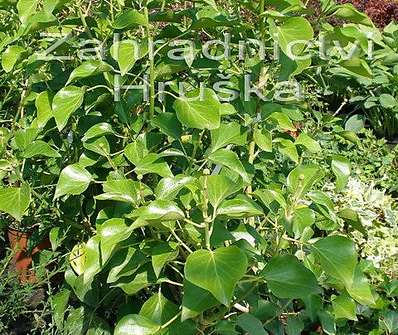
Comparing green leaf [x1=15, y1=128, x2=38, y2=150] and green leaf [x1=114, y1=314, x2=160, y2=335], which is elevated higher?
green leaf [x1=15, y1=128, x2=38, y2=150]

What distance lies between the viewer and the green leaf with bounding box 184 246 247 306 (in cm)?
133

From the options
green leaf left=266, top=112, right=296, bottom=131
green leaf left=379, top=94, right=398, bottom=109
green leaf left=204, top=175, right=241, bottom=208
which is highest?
green leaf left=204, top=175, right=241, bottom=208

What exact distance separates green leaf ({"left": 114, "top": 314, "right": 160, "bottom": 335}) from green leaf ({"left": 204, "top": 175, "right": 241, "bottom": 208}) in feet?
1.25

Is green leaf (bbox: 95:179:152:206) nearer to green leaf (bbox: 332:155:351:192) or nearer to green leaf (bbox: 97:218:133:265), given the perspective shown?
green leaf (bbox: 97:218:133:265)

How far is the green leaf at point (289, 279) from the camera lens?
1.50m

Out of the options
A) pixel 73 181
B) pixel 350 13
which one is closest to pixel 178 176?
pixel 73 181

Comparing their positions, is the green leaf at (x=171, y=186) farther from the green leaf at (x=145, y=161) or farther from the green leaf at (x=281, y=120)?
the green leaf at (x=281, y=120)

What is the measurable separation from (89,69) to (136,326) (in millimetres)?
694

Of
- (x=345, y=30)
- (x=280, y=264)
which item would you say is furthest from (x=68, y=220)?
(x=345, y=30)

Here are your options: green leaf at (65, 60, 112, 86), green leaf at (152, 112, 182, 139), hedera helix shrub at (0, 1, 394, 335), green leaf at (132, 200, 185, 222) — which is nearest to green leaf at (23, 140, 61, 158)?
hedera helix shrub at (0, 1, 394, 335)

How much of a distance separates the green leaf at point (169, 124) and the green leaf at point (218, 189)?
305 mm

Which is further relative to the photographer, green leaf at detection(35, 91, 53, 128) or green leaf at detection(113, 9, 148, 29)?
green leaf at detection(35, 91, 53, 128)

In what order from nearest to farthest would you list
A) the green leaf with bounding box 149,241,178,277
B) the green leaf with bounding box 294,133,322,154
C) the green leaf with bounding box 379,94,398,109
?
the green leaf with bounding box 149,241,178,277, the green leaf with bounding box 294,133,322,154, the green leaf with bounding box 379,94,398,109

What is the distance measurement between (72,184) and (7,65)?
0.46 m
